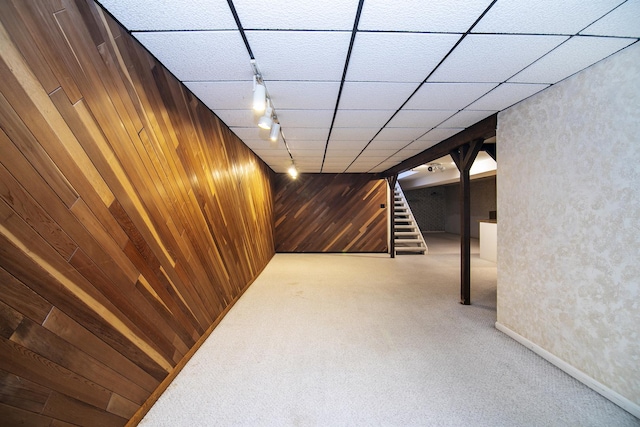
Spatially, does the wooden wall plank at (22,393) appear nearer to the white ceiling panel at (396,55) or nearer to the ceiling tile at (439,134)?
the white ceiling panel at (396,55)

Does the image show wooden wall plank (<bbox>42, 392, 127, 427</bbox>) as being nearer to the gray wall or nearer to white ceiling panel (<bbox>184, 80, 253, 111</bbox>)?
white ceiling panel (<bbox>184, 80, 253, 111</bbox>)

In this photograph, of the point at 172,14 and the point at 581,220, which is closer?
the point at 172,14

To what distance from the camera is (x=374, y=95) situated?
216cm

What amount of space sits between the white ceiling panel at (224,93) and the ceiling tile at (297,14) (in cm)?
68

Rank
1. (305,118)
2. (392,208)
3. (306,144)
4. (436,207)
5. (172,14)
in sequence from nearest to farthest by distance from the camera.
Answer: (172,14), (305,118), (306,144), (392,208), (436,207)

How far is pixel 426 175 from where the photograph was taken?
28.8ft

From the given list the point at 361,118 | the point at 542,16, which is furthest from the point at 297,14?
the point at 361,118

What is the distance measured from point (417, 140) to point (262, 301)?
3301 mm

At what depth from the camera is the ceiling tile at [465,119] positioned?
8.52 ft

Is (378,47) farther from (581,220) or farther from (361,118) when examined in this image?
(581,220)

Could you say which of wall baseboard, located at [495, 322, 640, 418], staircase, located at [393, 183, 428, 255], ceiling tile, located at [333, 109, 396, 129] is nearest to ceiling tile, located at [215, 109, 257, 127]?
ceiling tile, located at [333, 109, 396, 129]

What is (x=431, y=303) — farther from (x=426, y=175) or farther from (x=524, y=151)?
(x=426, y=175)

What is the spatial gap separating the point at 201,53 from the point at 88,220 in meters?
1.20

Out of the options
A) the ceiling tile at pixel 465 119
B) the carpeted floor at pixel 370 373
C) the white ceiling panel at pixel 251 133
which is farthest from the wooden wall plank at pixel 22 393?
the ceiling tile at pixel 465 119
